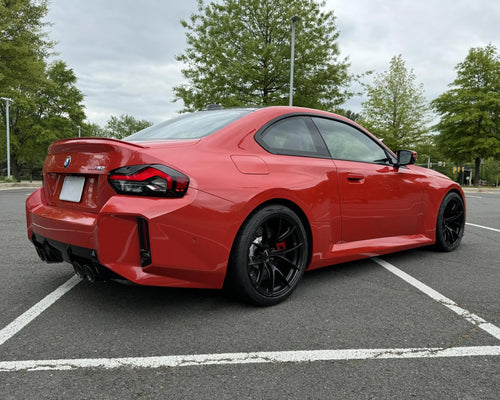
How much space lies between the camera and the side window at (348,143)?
346 cm

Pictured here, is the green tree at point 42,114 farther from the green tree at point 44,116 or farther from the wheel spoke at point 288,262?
the wheel spoke at point 288,262

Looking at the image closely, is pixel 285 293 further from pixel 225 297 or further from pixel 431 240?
pixel 431 240

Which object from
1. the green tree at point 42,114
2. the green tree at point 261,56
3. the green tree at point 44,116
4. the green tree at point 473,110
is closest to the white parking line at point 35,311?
the green tree at point 261,56

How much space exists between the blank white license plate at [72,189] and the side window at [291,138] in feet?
4.10

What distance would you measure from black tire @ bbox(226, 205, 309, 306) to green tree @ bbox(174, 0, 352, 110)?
1614 centimetres

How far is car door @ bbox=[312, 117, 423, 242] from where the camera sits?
3.39m

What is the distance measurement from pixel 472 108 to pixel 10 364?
111 ft

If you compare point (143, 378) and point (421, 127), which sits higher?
point (421, 127)

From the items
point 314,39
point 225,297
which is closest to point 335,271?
point 225,297

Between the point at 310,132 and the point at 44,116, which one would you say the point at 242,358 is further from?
the point at 44,116

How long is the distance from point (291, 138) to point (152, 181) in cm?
130

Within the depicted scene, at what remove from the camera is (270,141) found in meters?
2.97

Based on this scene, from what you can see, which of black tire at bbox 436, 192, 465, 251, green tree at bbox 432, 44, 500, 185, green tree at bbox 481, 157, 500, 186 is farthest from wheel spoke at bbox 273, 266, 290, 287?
green tree at bbox 481, 157, 500, 186

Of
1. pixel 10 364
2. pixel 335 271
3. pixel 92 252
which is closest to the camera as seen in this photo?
pixel 10 364
